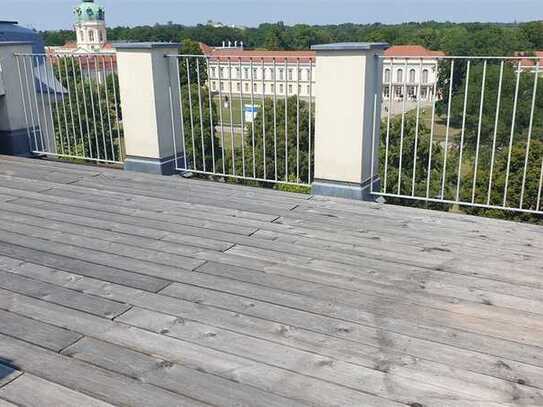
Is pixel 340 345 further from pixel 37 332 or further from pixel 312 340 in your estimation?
pixel 37 332

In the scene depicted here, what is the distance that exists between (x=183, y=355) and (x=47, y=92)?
200 inches

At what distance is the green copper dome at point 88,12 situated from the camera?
90.3 m

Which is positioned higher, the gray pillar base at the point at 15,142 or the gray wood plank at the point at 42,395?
the gray pillar base at the point at 15,142

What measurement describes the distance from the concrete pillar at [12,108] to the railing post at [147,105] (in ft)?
5.20

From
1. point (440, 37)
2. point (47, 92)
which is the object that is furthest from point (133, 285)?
point (440, 37)

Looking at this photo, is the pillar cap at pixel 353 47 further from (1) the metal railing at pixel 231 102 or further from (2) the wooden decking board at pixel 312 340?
(2) the wooden decking board at pixel 312 340

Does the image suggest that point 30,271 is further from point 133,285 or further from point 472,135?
point 472,135

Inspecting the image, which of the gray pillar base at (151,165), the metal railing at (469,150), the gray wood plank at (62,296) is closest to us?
the gray wood plank at (62,296)

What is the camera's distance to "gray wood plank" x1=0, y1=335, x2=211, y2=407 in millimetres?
1735

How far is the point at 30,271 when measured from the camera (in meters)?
2.77

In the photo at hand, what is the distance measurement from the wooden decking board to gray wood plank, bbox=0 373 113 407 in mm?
487

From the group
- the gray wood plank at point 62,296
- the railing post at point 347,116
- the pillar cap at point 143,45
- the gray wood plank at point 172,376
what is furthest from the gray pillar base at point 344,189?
the gray wood plank at point 172,376

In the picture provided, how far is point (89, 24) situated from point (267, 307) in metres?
99.5

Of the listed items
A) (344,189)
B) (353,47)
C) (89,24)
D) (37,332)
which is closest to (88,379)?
(37,332)
